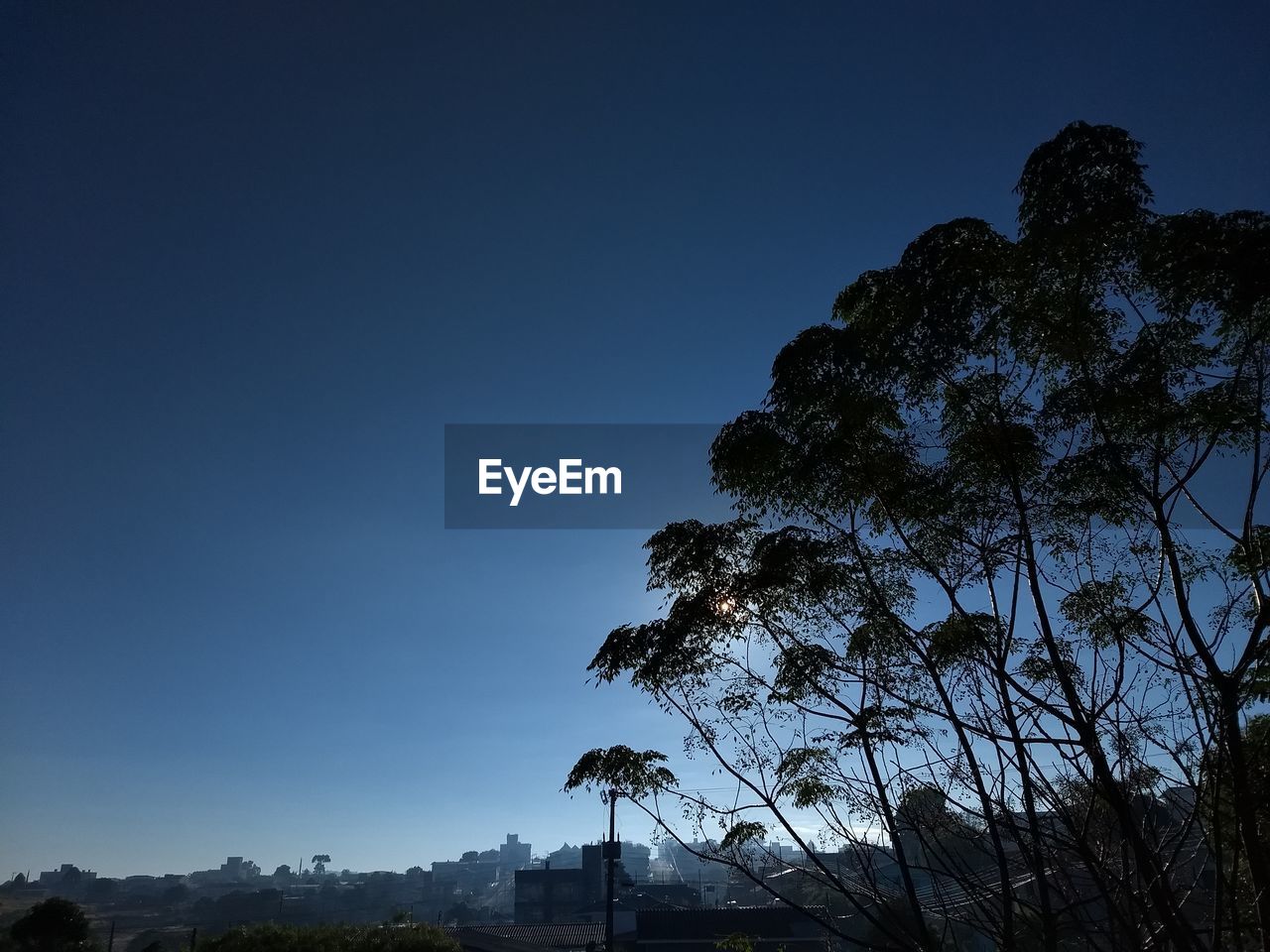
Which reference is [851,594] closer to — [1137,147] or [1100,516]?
[1100,516]

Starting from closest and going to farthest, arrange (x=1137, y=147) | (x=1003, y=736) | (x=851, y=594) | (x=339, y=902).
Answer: (x=1003, y=736), (x=1137, y=147), (x=851, y=594), (x=339, y=902)

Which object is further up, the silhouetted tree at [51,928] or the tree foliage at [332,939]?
the tree foliage at [332,939]

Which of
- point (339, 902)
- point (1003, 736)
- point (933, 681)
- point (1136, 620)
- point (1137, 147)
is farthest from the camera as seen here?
point (339, 902)

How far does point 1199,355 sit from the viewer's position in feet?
28.4

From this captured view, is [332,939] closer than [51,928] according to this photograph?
Yes

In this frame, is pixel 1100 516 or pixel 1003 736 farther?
pixel 1100 516

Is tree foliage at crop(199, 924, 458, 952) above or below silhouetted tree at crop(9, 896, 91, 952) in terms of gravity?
above

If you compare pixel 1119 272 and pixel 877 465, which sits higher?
pixel 1119 272

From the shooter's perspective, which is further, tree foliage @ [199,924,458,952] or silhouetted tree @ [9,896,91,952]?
silhouetted tree @ [9,896,91,952]

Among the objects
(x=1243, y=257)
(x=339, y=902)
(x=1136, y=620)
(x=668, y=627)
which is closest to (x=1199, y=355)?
(x=1243, y=257)

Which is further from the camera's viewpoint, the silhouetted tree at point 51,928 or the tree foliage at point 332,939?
the silhouetted tree at point 51,928

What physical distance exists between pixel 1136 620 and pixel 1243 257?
4.16 meters

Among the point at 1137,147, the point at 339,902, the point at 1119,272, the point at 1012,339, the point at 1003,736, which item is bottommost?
the point at 339,902

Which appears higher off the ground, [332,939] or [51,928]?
[332,939]
